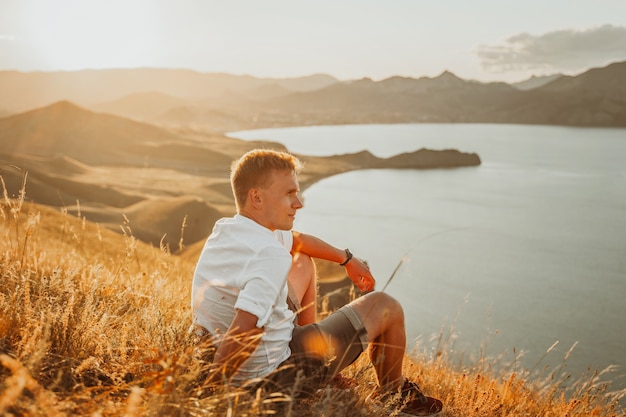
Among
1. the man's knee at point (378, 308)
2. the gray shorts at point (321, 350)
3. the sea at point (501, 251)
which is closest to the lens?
the gray shorts at point (321, 350)

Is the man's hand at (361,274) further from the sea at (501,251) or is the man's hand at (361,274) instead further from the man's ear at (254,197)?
the man's ear at (254,197)

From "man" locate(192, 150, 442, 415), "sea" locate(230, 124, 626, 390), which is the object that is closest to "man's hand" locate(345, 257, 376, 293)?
"sea" locate(230, 124, 626, 390)

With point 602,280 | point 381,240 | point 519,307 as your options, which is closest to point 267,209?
point 519,307

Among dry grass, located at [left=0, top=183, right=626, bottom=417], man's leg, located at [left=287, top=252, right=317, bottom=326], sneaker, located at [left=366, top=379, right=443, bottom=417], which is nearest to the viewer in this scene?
dry grass, located at [left=0, top=183, right=626, bottom=417]

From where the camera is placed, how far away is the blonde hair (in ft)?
8.18

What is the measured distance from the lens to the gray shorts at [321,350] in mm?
2449

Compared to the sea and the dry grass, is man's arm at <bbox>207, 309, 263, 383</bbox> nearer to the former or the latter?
the dry grass

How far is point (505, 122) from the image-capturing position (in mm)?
172125

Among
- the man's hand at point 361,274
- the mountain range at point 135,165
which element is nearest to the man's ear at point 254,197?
the man's hand at point 361,274

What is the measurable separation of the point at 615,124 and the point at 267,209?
16626cm

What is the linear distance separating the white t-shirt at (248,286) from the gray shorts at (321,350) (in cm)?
7

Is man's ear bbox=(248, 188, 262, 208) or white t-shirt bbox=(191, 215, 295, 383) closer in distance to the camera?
white t-shirt bbox=(191, 215, 295, 383)

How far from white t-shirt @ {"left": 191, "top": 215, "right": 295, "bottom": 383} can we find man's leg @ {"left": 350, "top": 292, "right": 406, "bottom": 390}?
472 millimetres

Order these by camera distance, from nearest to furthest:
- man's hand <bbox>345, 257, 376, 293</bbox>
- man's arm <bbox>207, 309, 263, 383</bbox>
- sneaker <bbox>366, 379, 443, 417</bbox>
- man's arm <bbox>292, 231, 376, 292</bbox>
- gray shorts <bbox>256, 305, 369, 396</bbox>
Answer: man's arm <bbox>207, 309, 263, 383</bbox> < gray shorts <bbox>256, 305, 369, 396</bbox> < sneaker <bbox>366, 379, 443, 417</bbox> < man's arm <bbox>292, 231, 376, 292</bbox> < man's hand <bbox>345, 257, 376, 293</bbox>
